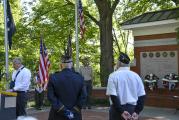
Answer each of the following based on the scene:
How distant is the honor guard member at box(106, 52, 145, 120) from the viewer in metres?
7.10

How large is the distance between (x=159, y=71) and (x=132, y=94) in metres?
12.3

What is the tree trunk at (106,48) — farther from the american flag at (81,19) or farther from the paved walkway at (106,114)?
the paved walkway at (106,114)

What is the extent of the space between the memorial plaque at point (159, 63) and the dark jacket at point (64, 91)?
38.5ft

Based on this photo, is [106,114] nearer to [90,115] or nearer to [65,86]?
[90,115]

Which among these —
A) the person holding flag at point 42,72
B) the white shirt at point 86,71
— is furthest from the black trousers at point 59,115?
the white shirt at point 86,71

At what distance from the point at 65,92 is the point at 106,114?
9178mm

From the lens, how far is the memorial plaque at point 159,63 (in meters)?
18.7

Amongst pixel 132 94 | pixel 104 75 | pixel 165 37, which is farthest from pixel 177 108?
pixel 132 94

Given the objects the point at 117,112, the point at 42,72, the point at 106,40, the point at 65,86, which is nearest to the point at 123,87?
the point at 117,112

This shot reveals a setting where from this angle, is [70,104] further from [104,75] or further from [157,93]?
[104,75]

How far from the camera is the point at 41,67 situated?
52.7 feet

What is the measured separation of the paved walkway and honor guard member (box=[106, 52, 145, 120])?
7884mm

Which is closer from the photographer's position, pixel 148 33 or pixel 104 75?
pixel 148 33

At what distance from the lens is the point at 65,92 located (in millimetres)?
7297
